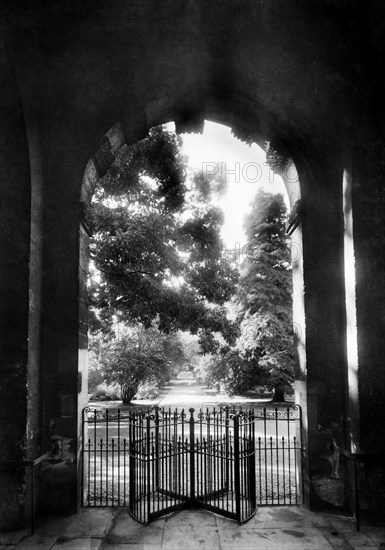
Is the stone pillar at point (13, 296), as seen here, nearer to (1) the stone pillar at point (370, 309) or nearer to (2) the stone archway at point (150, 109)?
(2) the stone archway at point (150, 109)

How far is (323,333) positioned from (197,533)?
3336 mm

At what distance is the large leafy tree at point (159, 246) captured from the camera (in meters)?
12.7

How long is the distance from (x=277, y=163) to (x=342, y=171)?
128 cm

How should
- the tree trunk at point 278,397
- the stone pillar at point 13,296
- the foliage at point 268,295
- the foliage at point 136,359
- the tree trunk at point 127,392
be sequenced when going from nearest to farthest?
1. the stone pillar at point 13,296
2. the foliage at point 136,359
3. the foliage at point 268,295
4. the tree trunk at point 127,392
5. the tree trunk at point 278,397

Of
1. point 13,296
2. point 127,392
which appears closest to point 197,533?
point 13,296

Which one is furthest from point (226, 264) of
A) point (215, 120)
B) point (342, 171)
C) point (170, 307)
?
point (342, 171)

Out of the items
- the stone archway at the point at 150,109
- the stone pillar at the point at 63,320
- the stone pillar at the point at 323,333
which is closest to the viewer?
the stone archway at the point at 150,109

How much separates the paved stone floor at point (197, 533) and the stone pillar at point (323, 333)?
621 mm

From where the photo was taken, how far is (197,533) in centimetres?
557

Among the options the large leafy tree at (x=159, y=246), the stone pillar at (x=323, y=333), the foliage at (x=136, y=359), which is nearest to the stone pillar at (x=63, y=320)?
the stone pillar at (x=323, y=333)

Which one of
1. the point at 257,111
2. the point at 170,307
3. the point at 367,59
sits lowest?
the point at 170,307

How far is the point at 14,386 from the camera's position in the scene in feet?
19.3

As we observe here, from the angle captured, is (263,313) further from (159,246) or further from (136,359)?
(159,246)

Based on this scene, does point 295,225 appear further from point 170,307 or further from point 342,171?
point 170,307
